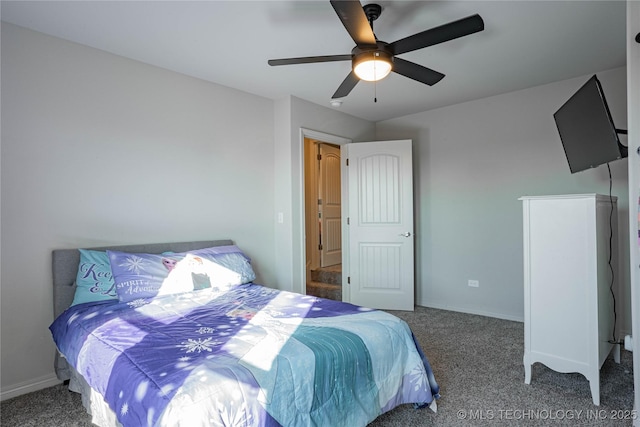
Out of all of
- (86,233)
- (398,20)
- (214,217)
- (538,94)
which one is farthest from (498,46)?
(86,233)

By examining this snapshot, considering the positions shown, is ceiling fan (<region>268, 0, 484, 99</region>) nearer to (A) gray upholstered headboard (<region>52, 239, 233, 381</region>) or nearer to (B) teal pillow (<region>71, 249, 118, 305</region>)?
(B) teal pillow (<region>71, 249, 118, 305</region>)

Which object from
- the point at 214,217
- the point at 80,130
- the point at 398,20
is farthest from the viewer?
the point at 214,217

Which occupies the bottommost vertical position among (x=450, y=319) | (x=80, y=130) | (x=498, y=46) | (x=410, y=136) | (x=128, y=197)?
(x=450, y=319)

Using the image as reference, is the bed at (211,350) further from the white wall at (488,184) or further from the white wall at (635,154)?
the white wall at (488,184)

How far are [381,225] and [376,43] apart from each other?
2.62 meters

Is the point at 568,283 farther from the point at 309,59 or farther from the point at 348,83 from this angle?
the point at 309,59

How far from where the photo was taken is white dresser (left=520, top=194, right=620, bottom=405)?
2.15 m

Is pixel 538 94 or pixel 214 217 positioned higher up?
pixel 538 94

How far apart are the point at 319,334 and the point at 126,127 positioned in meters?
2.27

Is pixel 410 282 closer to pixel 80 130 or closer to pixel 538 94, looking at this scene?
pixel 538 94

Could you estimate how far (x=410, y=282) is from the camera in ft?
13.9

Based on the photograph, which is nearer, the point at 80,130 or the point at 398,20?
the point at 398,20

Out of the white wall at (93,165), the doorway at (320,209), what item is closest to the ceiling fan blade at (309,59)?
the white wall at (93,165)

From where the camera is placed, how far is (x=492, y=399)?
221 cm
